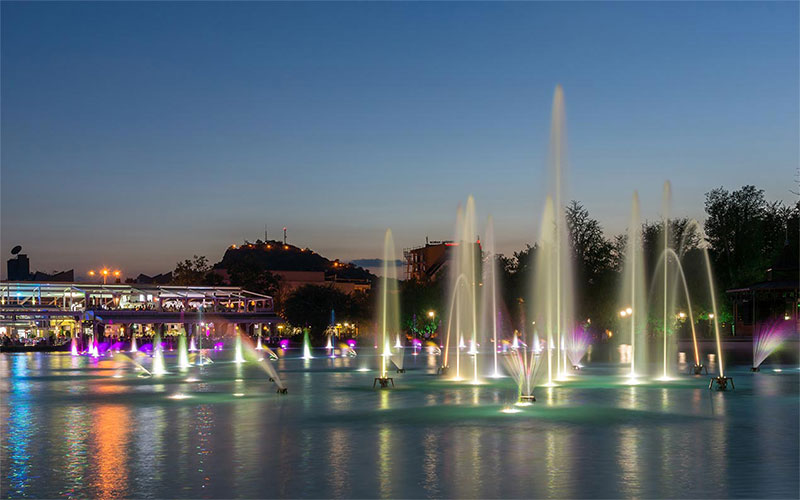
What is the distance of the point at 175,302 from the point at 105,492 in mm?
100070

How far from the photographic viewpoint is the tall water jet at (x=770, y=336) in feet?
211

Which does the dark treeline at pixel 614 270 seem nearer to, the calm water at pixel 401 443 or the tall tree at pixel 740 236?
the tall tree at pixel 740 236

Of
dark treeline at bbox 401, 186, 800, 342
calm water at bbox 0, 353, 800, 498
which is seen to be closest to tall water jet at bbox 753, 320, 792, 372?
dark treeline at bbox 401, 186, 800, 342

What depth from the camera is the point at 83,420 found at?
2078 cm

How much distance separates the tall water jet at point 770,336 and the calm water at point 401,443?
121ft

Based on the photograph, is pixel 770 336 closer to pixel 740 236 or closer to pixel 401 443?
pixel 740 236

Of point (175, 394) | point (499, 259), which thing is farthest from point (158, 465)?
point (499, 259)

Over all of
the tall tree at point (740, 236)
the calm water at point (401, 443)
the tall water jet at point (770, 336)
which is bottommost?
the tall water jet at point (770, 336)

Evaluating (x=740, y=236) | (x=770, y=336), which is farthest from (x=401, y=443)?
(x=740, y=236)

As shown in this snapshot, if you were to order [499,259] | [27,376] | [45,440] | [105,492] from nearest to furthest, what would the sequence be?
[105,492] → [45,440] → [27,376] → [499,259]

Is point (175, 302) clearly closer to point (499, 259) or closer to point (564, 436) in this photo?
point (499, 259)

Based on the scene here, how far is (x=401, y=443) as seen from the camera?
16.9 m

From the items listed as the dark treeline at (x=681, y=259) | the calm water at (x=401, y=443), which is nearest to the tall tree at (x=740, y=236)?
the dark treeline at (x=681, y=259)

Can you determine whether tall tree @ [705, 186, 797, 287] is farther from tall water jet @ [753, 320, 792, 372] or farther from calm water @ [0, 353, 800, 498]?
calm water @ [0, 353, 800, 498]
